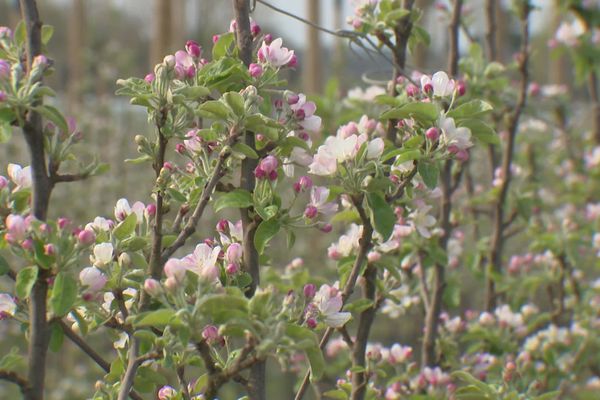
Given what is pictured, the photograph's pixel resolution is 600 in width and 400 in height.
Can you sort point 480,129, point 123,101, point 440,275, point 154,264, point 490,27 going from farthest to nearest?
point 123,101, point 490,27, point 440,275, point 480,129, point 154,264

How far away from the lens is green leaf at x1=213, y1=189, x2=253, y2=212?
1.17 metres

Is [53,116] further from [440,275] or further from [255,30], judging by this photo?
[440,275]

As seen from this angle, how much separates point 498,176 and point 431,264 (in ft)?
1.82

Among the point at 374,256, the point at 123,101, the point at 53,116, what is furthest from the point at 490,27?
the point at 123,101

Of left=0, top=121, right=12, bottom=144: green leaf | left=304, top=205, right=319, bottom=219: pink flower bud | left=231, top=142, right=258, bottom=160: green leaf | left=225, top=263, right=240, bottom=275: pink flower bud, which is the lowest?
left=225, top=263, right=240, bottom=275: pink flower bud

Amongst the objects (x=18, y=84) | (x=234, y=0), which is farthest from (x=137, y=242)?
(x=234, y=0)

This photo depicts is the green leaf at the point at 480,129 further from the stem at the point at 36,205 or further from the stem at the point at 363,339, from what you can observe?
the stem at the point at 36,205

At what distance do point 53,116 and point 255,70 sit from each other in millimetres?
306

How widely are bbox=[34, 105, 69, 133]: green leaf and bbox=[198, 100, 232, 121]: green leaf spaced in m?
0.18

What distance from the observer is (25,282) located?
3.36 ft

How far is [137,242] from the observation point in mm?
A: 1166

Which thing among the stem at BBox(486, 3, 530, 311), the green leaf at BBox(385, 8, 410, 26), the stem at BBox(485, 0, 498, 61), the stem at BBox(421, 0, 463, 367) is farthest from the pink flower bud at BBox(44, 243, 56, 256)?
the stem at BBox(485, 0, 498, 61)

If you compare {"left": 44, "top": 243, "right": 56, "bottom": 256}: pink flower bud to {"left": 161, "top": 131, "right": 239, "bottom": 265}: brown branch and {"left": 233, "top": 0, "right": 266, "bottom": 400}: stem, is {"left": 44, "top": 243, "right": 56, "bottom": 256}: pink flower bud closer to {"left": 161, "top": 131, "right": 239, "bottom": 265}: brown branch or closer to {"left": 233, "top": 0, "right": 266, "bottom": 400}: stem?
{"left": 161, "top": 131, "right": 239, "bottom": 265}: brown branch

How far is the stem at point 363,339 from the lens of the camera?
1506 millimetres
